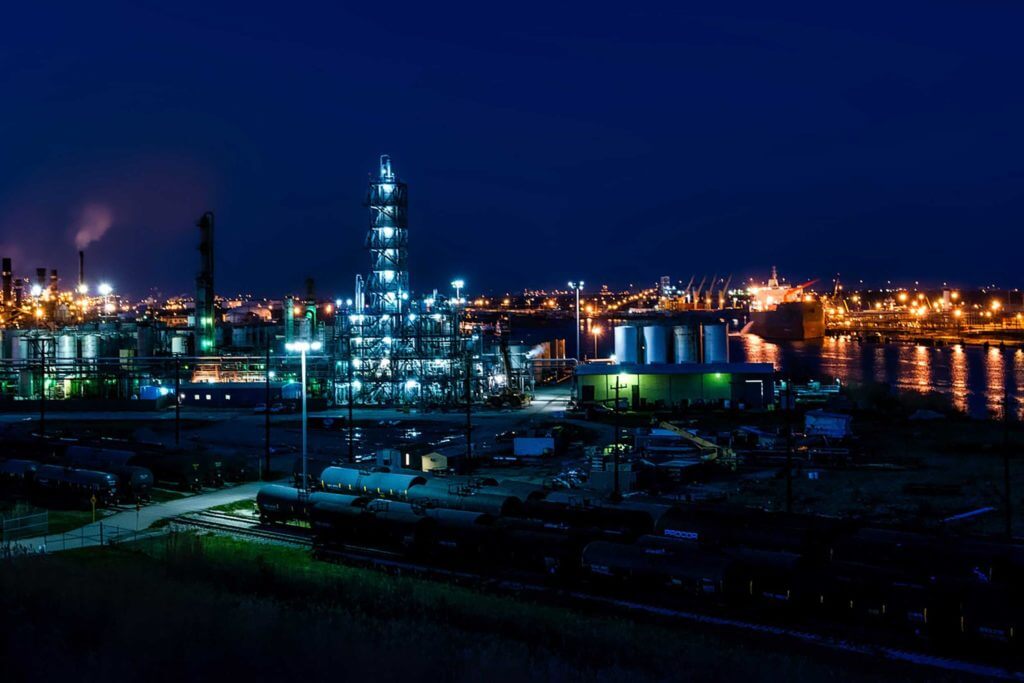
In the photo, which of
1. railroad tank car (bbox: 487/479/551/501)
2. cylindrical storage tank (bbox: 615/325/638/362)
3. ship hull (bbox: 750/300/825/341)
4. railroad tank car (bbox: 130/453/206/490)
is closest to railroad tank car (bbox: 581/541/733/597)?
railroad tank car (bbox: 487/479/551/501)

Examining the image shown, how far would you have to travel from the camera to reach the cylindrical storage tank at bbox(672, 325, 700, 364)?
58.8 m

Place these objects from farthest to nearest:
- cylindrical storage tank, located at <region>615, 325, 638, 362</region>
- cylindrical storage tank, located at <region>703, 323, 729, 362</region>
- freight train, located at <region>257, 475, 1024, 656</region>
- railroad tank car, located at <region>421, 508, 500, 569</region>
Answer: cylindrical storage tank, located at <region>703, 323, 729, 362</region>
cylindrical storage tank, located at <region>615, 325, 638, 362</region>
railroad tank car, located at <region>421, 508, 500, 569</region>
freight train, located at <region>257, 475, 1024, 656</region>

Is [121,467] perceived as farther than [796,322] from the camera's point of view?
No

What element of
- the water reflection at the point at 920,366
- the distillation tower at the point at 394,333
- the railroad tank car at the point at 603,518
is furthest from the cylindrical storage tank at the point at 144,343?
the railroad tank car at the point at 603,518

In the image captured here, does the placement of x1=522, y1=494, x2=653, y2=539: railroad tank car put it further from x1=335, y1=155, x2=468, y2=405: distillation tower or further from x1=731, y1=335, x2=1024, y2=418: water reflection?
x1=731, y1=335, x2=1024, y2=418: water reflection

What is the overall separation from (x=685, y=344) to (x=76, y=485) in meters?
41.0

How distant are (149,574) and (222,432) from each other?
89.4 ft

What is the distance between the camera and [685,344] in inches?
2318

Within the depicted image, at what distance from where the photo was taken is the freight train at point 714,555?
13.5 meters

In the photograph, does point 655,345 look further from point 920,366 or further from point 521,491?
point 920,366

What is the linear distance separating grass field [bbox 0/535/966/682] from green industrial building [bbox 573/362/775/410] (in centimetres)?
3354

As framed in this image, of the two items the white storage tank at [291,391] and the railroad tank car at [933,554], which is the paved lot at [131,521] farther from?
the white storage tank at [291,391]

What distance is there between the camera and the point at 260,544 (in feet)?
67.7

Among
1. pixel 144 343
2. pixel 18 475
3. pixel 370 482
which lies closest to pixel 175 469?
pixel 18 475
